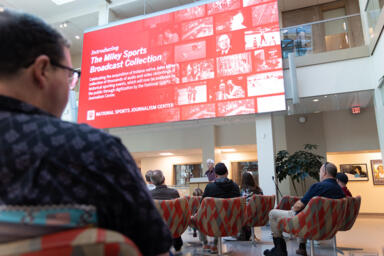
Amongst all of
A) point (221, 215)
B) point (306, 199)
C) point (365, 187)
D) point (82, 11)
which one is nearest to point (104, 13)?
point (82, 11)

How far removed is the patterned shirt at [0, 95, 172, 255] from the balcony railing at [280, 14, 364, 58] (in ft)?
23.0

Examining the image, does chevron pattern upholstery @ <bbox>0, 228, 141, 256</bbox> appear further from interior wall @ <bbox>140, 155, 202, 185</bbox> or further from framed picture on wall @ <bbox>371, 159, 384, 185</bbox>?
interior wall @ <bbox>140, 155, 202, 185</bbox>

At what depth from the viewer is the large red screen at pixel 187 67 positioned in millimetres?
6551

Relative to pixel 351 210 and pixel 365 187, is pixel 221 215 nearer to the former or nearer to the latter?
pixel 351 210

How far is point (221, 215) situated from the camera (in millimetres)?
3244

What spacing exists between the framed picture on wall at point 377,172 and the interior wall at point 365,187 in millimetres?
97

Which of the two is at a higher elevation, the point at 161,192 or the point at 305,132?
the point at 305,132

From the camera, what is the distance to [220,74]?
6879 millimetres

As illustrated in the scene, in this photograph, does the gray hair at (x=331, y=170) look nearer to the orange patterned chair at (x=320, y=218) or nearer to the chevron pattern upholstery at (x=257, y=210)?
the orange patterned chair at (x=320, y=218)

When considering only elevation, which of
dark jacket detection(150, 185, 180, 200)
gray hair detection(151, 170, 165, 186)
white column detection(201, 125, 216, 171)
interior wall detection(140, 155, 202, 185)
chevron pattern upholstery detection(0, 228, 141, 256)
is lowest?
dark jacket detection(150, 185, 180, 200)

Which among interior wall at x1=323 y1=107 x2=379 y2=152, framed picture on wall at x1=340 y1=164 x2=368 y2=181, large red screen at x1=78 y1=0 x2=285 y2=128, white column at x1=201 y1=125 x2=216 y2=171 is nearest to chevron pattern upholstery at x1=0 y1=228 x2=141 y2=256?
large red screen at x1=78 y1=0 x2=285 y2=128

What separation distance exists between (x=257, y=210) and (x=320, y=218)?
1.34 meters

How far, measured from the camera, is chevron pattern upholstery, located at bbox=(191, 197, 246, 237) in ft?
10.6

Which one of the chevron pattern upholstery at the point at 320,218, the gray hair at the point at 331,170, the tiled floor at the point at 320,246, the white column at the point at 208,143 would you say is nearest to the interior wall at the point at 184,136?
the white column at the point at 208,143
